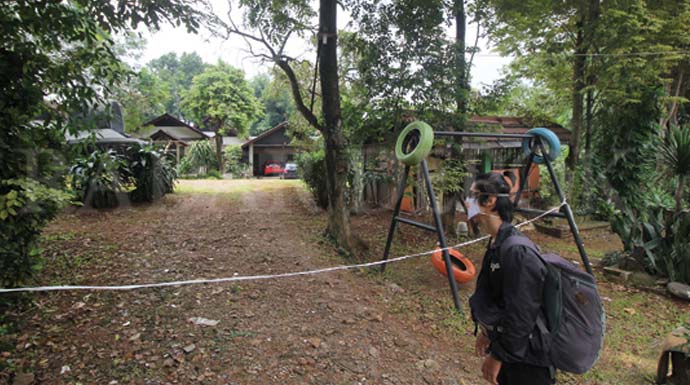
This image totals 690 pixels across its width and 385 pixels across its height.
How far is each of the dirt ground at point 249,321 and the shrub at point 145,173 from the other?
2362 millimetres

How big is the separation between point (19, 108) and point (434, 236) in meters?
6.60

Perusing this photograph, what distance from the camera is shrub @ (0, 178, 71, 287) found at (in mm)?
2308

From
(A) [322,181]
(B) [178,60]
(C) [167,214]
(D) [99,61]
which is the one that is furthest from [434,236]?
(B) [178,60]

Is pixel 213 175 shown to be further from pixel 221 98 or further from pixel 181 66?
pixel 181 66

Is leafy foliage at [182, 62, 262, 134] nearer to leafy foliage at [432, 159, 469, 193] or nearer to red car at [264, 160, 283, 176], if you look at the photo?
red car at [264, 160, 283, 176]

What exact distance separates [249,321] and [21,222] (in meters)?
1.89

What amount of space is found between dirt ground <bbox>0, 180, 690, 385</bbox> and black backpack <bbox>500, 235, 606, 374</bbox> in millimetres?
1416

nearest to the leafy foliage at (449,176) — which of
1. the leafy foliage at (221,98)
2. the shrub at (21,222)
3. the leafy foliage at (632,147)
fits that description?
the leafy foliage at (632,147)

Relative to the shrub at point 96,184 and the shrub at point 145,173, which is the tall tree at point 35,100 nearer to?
the shrub at point 96,184

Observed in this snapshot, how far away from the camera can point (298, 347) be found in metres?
2.82

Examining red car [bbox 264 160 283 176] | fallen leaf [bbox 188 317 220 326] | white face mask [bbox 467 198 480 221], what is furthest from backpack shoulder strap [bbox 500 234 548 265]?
red car [bbox 264 160 283 176]

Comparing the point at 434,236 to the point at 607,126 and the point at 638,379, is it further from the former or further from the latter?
the point at 607,126

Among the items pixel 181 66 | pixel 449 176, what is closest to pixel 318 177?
pixel 449 176

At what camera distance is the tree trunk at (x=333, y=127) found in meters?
5.15
